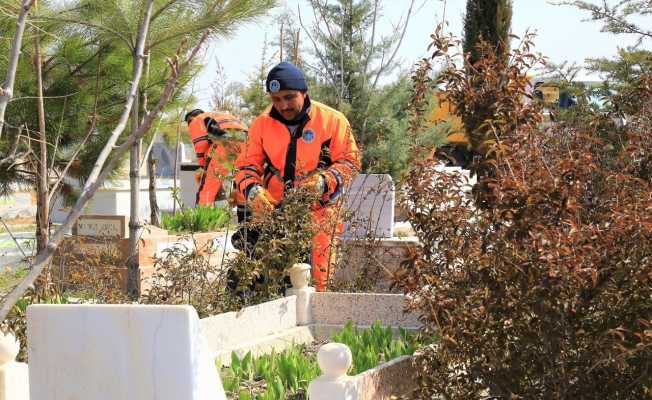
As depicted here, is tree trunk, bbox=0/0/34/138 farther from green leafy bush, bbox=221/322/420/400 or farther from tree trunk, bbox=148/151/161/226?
tree trunk, bbox=148/151/161/226

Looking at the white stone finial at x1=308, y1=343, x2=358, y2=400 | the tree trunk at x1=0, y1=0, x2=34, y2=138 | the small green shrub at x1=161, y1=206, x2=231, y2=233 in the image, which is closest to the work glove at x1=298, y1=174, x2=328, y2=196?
the white stone finial at x1=308, y1=343, x2=358, y2=400

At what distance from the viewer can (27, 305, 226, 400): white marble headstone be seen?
2.89m

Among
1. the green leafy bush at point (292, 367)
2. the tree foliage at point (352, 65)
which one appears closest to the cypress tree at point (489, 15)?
the tree foliage at point (352, 65)

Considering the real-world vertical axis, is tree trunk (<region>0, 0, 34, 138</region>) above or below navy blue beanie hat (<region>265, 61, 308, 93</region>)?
below

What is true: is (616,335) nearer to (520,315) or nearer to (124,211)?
(520,315)

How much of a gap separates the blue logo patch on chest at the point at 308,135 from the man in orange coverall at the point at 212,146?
16.8 inches

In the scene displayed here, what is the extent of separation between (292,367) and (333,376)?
0.71 metres

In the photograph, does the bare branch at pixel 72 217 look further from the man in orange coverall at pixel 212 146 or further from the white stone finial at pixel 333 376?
the man in orange coverall at pixel 212 146

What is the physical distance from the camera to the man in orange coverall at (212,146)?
6.46m

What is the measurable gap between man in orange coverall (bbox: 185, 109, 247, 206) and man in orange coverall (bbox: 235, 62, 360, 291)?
0.52ft

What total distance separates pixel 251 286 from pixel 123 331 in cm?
291

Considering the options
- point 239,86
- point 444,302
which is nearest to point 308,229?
point 444,302

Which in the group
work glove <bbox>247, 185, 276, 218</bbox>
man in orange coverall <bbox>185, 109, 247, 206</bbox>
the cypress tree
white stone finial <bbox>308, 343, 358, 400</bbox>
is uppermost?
the cypress tree

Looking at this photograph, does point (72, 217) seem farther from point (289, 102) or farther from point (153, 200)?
point (153, 200)
